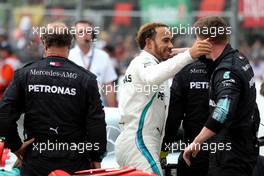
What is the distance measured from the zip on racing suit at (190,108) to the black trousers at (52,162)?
1.00 m

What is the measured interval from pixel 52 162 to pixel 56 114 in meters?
0.37

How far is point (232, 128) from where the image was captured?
20.8 feet

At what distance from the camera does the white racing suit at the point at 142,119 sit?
22.1ft

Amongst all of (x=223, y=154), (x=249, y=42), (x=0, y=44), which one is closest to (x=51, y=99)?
(x=223, y=154)

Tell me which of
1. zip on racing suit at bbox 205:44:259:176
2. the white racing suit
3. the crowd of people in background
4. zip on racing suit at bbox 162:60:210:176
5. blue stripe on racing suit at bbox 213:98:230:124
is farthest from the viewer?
the crowd of people in background

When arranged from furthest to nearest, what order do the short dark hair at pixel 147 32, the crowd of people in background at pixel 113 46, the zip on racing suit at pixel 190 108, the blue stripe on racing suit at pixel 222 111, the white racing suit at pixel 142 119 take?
the crowd of people in background at pixel 113 46
the zip on racing suit at pixel 190 108
the short dark hair at pixel 147 32
the white racing suit at pixel 142 119
the blue stripe on racing suit at pixel 222 111

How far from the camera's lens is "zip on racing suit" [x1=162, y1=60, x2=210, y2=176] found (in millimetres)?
7133

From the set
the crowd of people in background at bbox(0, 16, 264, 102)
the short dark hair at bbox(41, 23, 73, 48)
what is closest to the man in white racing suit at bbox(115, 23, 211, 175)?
the short dark hair at bbox(41, 23, 73, 48)

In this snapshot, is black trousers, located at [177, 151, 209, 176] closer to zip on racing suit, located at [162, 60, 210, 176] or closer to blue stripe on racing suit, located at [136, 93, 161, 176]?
zip on racing suit, located at [162, 60, 210, 176]

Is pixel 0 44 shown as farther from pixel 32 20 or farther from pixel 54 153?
pixel 54 153

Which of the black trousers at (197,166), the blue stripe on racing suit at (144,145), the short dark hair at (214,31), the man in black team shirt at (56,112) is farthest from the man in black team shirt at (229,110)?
the man in black team shirt at (56,112)

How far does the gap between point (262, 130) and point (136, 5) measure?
14.7 m

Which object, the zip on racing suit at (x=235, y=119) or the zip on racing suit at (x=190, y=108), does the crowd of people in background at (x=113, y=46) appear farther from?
the zip on racing suit at (x=235, y=119)
